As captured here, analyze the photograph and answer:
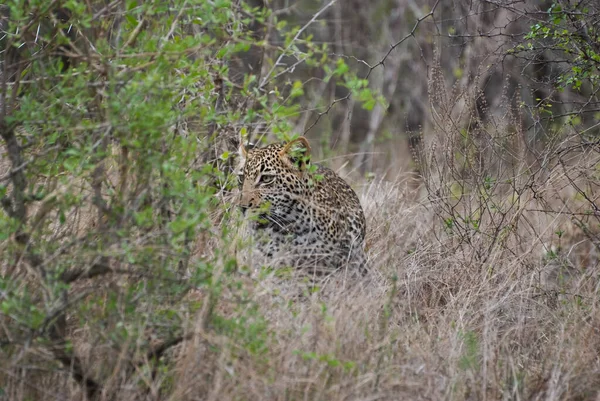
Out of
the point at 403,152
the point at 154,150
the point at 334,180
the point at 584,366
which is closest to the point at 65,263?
the point at 154,150

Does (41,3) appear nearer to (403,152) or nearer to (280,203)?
(280,203)

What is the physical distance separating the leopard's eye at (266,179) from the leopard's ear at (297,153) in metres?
0.19

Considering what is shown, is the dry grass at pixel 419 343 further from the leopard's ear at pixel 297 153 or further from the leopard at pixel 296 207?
the leopard's ear at pixel 297 153

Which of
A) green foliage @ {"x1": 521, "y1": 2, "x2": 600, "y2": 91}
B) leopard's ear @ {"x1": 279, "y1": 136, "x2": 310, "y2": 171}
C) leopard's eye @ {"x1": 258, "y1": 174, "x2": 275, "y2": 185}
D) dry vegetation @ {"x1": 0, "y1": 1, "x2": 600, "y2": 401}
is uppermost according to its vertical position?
green foliage @ {"x1": 521, "y1": 2, "x2": 600, "y2": 91}

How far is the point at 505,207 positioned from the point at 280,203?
1762 mm

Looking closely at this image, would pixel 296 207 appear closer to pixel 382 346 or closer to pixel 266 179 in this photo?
pixel 266 179

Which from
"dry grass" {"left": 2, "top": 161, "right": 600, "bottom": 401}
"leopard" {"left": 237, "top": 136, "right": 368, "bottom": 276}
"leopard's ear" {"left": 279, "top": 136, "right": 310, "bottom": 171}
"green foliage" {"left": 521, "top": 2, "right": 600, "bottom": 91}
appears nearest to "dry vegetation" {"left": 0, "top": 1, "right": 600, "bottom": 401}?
"dry grass" {"left": 2, "top": 161, "right": 600, "bottom": 401}

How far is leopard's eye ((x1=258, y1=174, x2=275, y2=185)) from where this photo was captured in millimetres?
7023

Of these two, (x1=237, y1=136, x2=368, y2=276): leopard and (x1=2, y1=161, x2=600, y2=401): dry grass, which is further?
(x1=237, y1=136, x2=368, y2=276): leopard

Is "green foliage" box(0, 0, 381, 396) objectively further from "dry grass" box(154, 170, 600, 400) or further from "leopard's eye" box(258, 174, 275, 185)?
"leopard's eye" box(258, 174, 275, 185)

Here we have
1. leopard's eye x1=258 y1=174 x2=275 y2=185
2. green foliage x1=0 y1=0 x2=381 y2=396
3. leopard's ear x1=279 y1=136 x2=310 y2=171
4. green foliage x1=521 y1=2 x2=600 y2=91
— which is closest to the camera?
green foliage x1=0 y1=0 x2=381 y2=396

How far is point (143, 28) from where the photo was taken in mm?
4711

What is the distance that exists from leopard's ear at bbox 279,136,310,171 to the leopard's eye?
0.61 feet

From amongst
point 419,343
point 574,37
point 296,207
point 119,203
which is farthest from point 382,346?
point 574,37
